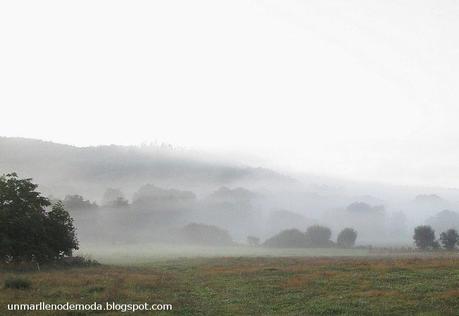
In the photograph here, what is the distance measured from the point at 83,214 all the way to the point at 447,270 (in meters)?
124

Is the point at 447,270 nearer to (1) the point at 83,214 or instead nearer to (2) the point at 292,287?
(2) the point at 292,287

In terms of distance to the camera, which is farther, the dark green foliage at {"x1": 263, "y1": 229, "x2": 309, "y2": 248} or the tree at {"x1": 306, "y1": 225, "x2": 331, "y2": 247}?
the dark green foliage at {"x1": 263, "y1": 229, "x2": 309, "y2": 248}

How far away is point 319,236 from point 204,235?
136ft

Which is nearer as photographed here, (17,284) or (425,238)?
(17,284)

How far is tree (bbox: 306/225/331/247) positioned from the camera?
146000mm

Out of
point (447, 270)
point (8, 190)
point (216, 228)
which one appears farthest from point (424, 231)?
point (8, 190)

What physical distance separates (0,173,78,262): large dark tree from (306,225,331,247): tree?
336 feet

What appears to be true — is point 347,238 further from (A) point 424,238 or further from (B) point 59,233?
(B) point 59,233

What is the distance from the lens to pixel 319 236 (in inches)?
5802

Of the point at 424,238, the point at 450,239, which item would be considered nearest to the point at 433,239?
the point at 424,238

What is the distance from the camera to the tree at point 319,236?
146 metres

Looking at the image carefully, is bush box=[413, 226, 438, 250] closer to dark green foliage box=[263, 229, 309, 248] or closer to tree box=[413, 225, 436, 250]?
tree box=[413, 225, 436, 250]

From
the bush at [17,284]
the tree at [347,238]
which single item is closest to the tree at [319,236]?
the tree at [347,238]

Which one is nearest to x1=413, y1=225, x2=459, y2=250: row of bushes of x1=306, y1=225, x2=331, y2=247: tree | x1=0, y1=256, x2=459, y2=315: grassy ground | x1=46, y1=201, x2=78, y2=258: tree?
x1=306, y1=225, x2=331, y2=247: tree
